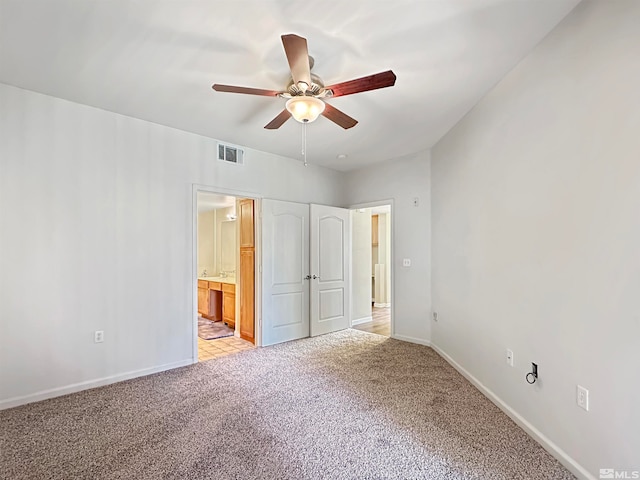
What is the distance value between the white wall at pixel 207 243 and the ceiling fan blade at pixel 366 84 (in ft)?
19.3

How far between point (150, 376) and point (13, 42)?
302cm

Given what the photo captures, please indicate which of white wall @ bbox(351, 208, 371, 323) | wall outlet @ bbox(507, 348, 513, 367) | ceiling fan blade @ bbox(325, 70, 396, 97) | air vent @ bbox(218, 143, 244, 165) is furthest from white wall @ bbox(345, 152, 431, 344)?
ceiling fan blade @ bbox(325, 70, 396, 97)

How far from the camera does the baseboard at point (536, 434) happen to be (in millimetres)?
1839

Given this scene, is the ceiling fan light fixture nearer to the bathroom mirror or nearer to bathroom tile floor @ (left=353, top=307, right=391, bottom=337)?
bathroom tile floor @ (left=353, top=307, right=391, bottom=337)

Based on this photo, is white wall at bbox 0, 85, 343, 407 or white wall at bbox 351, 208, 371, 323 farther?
white wall at bbox 351, 208, 371, 323

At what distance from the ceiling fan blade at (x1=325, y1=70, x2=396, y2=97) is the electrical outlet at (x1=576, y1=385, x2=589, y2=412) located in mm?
2070

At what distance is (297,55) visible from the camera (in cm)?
186

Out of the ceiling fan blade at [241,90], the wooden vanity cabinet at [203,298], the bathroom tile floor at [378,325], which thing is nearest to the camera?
the ceiling fan blade at [241,90]

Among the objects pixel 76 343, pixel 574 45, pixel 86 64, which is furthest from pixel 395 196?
pixel 76 343

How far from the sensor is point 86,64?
2432mm

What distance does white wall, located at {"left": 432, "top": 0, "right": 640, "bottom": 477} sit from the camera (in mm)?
1580

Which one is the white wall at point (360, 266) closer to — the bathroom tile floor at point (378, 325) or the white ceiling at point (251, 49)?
the bathroom tile floor at point (378, 325)

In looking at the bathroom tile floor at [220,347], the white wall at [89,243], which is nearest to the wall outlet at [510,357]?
the bathroom tile floor at [220,347]

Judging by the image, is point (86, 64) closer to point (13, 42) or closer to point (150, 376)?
point (13, 42)
